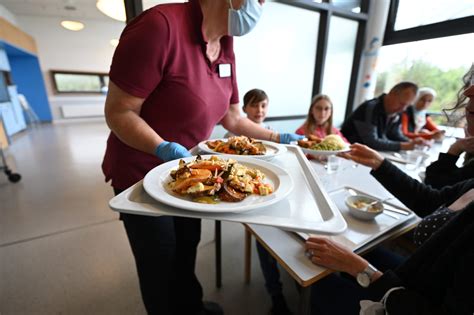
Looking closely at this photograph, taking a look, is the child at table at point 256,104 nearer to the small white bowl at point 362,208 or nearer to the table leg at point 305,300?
the small white bowl at point 362,208

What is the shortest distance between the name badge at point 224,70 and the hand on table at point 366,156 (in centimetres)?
77

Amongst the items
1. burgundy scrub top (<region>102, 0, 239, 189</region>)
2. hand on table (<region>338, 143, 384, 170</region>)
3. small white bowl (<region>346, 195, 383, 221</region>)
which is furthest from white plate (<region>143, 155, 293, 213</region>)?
hand on table (<region>338, 143, 384, 170</region>)

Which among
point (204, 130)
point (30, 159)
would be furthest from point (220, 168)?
point (30, 159)

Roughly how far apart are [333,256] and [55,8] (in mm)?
9214

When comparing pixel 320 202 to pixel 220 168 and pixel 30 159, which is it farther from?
pixel 30 159

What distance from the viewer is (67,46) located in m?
7.68

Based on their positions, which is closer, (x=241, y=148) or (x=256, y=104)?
(x=241, y=148)

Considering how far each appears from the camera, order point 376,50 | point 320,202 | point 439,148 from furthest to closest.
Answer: point 376,50, point 439,148, point 320,202

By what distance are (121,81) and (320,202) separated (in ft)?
2.37

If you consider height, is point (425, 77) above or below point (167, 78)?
above

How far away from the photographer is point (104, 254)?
6.20ft

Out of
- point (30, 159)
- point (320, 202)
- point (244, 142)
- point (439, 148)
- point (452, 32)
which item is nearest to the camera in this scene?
point (320, 202)

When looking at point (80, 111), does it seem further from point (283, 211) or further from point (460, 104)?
point (460, 104)

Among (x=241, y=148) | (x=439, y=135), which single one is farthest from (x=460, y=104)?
(x=439, y=135)
